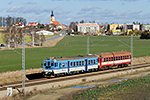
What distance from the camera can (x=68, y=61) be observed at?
131 ft

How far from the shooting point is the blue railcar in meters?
37.8

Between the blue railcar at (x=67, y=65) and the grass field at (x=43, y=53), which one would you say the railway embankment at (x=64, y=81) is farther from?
the grass field at (x=43, y=53)

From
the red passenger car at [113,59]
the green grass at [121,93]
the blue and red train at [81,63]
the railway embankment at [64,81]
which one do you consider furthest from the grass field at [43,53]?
the green grass at [121,93]

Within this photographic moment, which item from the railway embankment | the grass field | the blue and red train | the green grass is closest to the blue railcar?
the blue and red train

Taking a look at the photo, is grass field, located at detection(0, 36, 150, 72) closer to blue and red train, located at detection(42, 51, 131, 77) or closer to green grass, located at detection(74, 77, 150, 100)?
blue and red train, located at detection(42, 51, 131, 77)

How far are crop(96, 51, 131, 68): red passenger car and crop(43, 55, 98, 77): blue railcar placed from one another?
1773 mm

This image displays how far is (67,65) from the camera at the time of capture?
39688 millimetres

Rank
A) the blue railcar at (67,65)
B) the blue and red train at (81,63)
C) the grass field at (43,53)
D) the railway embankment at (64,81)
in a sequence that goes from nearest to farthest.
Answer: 1. the railway embankment at (64,81)
2. the blue railcar at (67,65)
3. the blue and red train at (81,63)
4. the grass field at (43,53)

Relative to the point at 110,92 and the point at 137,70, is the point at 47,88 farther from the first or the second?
the point at 137,70

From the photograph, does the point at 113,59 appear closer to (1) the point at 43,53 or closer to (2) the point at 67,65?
(2) the point at 67,65

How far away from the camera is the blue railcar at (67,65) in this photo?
37781 mm

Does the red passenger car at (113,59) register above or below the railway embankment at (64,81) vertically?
above

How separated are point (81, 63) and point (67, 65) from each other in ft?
11.5

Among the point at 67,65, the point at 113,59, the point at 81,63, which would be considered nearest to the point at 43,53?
the point at 113,59
